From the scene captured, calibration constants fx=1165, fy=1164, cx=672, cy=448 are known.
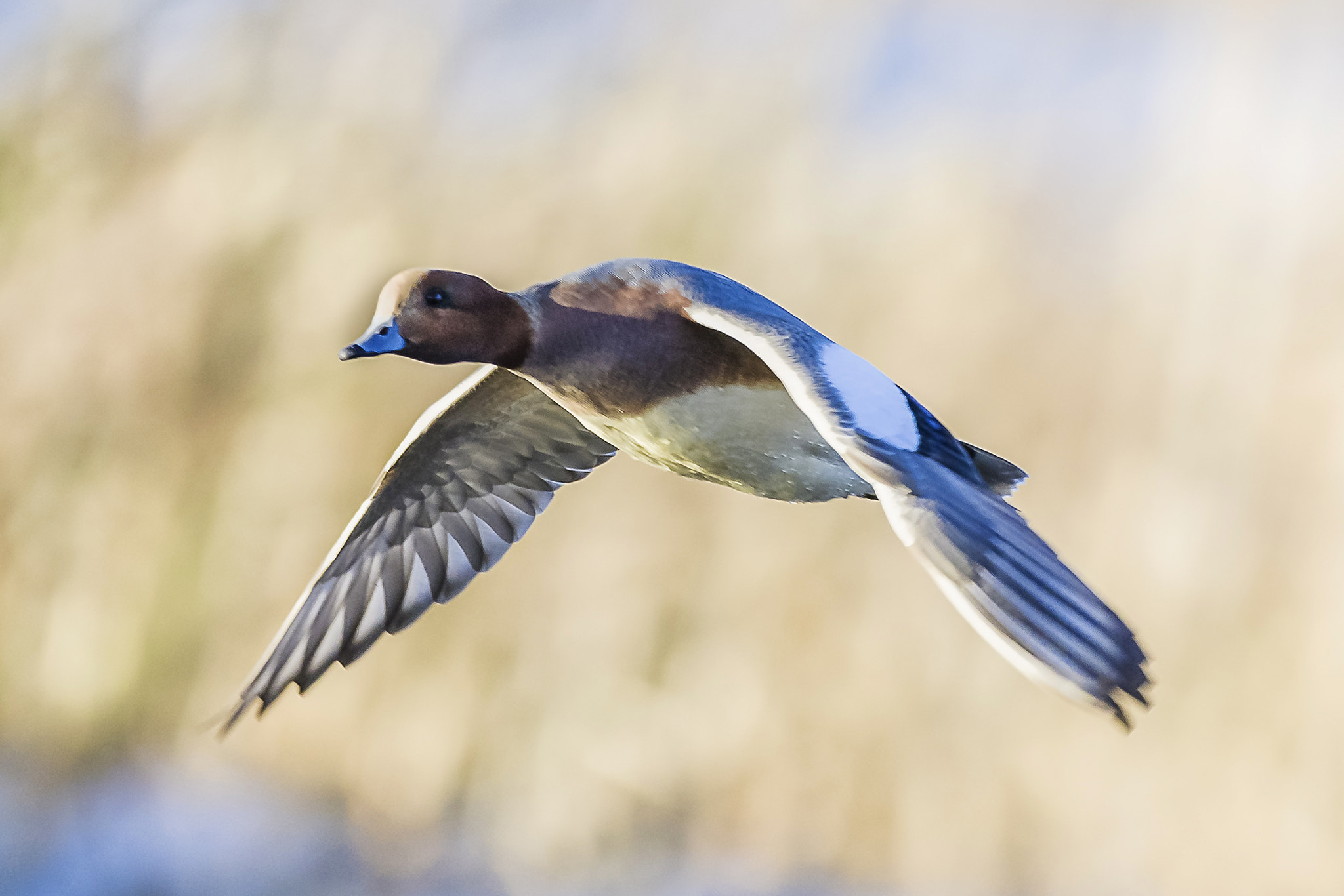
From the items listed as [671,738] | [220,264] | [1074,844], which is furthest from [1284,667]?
[220,264]

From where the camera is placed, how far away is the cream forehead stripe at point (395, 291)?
3.74ft

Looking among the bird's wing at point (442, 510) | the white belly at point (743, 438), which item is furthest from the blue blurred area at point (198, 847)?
the white belly at point (743, 438)

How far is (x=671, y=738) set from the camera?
2.39 m

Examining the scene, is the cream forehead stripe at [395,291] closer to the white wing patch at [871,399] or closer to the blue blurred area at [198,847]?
the white wing patch at [871,399]

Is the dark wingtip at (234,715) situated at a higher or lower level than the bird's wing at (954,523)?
lower

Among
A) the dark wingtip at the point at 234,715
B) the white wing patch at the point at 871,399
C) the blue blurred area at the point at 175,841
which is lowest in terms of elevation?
the blue blurred area at the point at 175,841

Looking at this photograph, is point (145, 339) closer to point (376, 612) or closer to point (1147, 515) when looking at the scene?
point (376, 612)

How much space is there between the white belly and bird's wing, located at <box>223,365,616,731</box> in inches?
12.0

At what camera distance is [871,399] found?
100 centimetres

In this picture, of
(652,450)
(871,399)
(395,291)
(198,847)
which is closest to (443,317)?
(395,291)

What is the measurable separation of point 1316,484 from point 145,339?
97.6 inches

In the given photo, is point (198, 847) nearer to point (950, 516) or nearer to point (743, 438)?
point (743, 438)

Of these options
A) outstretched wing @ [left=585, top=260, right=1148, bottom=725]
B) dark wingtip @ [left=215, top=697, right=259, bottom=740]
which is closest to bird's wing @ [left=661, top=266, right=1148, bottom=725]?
outstretched wing @ [left=585, top=260, right=1148, bottom=725]

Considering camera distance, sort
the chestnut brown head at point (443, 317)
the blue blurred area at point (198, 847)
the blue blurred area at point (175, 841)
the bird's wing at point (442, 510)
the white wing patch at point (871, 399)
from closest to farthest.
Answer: the white wing patch at point (871, 399)
the chestnut brown head at point (443, 317)
the bird's wing at point (442, 510)
the blue blurred area at point (198, 847)
the blue blurred area at point (175, 841)
